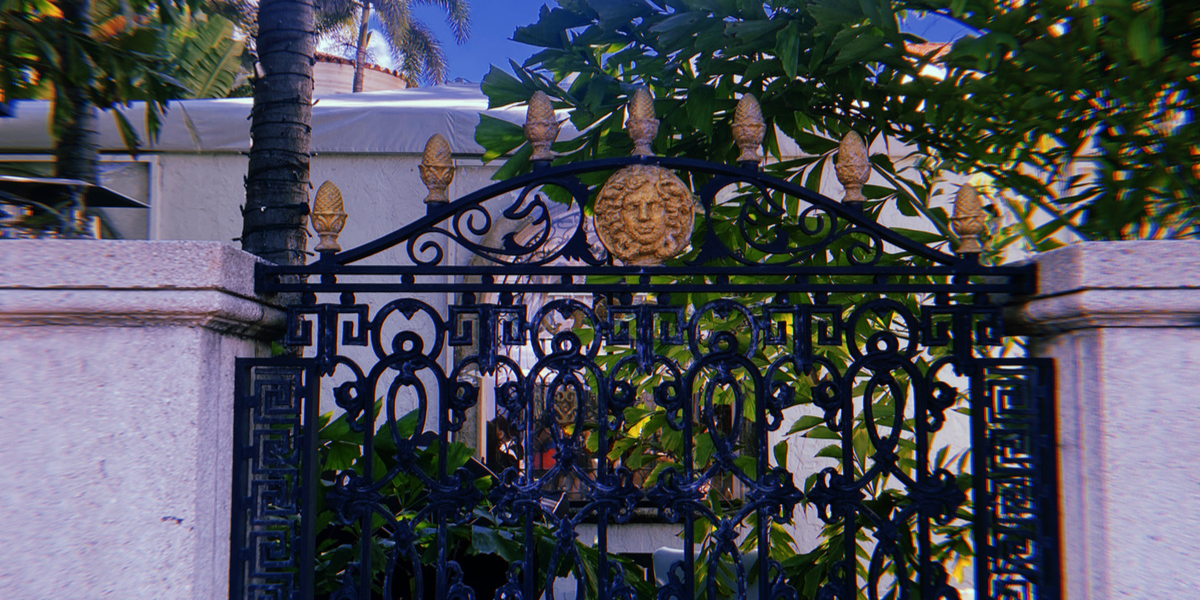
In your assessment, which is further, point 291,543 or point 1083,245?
point 291,543

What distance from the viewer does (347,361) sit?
1.72 meters

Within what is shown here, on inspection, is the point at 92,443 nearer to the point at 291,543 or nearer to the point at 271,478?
the point at 271,478

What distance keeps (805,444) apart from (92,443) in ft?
13.7

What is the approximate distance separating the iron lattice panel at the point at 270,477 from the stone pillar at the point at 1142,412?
1758mm

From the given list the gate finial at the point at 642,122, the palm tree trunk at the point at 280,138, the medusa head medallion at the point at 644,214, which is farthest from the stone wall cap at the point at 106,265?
the palm tree trunk at the point at 280,138

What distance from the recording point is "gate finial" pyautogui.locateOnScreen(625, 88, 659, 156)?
1.72 meters

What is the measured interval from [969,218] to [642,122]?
82 cm

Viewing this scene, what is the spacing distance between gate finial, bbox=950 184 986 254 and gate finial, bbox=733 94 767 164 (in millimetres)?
503

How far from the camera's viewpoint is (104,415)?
149 cm

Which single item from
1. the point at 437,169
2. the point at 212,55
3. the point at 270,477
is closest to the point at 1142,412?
the point at 437,169

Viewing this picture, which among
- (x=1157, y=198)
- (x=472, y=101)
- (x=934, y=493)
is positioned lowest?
(x=934, y=493)

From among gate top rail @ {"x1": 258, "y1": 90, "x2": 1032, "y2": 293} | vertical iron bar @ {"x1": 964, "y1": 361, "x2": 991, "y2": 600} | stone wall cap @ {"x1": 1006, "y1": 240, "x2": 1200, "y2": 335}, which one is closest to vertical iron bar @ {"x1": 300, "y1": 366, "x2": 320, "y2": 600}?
gate top rail @ {"x1": 258, "y1": 90, "x2": 1032, "y2": 293}

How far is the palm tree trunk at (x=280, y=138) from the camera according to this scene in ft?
8.82

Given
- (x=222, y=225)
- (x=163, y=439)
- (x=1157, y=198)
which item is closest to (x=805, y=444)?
(x=1157, y=198)
